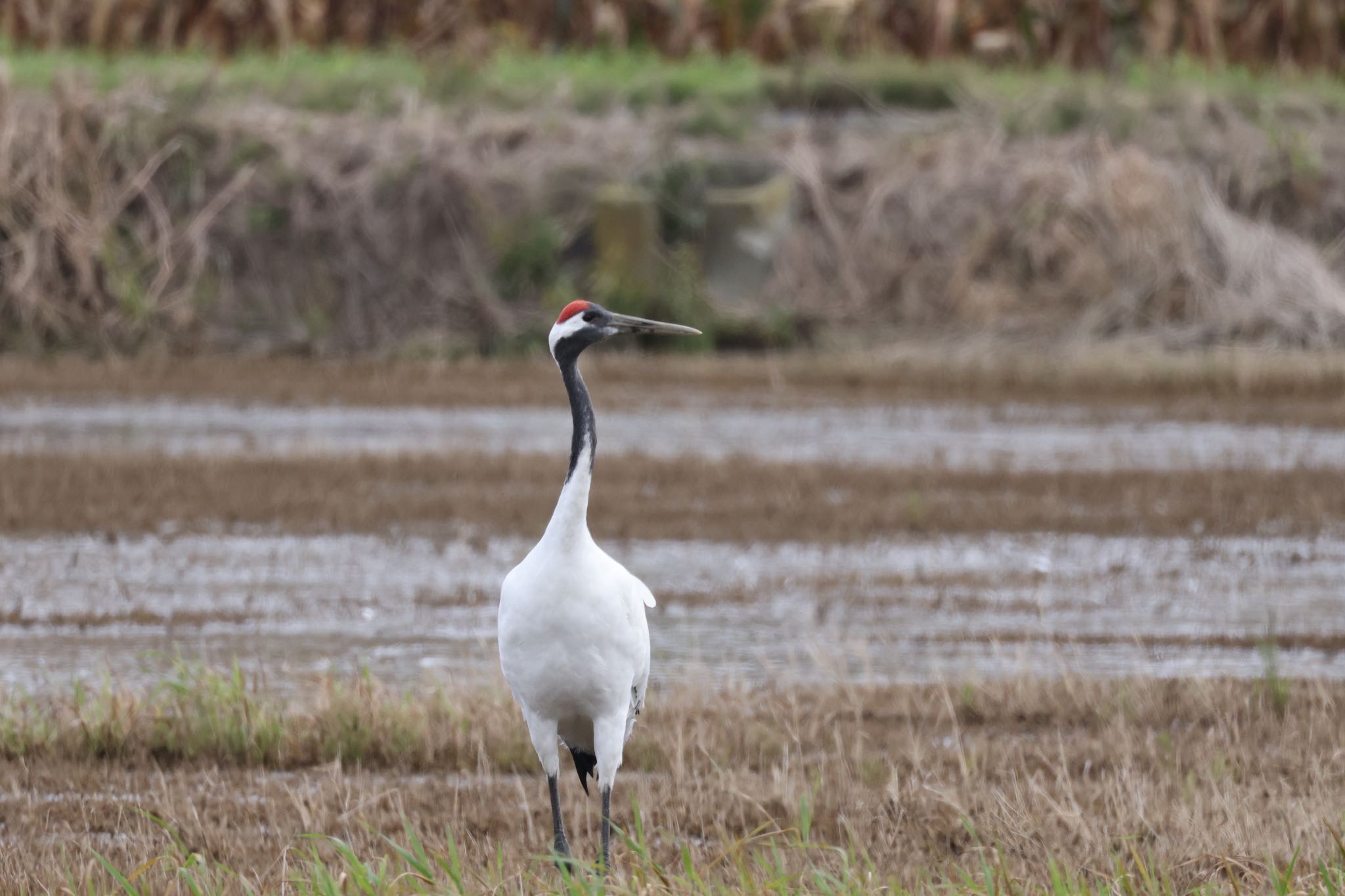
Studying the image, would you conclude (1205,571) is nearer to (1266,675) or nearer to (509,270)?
(1266,675)

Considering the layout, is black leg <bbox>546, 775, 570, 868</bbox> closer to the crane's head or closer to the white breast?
the white breast

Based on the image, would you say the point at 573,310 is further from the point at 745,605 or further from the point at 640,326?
the point at 745,605

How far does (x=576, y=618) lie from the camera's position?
228 inches

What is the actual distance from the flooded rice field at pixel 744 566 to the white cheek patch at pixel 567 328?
2556mm

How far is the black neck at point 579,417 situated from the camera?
569 cm

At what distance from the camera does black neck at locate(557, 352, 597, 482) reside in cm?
569

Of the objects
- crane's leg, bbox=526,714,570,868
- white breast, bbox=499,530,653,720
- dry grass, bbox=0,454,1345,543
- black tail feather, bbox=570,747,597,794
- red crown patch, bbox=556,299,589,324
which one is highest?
red crown patch, bbox=556,299,589,324

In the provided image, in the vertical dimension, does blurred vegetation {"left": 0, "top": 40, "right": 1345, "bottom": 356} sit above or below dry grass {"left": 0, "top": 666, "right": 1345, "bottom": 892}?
below

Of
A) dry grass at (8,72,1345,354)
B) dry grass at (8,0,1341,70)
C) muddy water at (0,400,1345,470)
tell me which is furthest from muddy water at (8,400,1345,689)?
dry grass at (8,0,1341,70)

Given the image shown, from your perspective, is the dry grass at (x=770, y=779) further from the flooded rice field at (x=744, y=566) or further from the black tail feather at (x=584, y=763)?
the flooded rice field at (x=744, y=566)

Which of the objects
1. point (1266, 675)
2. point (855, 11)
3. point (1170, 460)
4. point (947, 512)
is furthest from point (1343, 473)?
point (855, 11)

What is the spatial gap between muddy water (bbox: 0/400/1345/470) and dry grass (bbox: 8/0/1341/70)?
36.7 feet

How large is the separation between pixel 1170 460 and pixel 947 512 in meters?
3.31

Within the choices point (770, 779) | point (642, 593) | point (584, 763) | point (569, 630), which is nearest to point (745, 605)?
point (770, 779)
